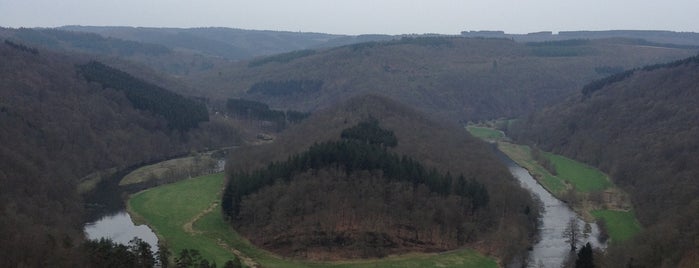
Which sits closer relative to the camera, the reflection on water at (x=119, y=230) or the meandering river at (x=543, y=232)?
the meandering river at (x=543, y=232)

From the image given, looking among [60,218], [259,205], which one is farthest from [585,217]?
[60,218]

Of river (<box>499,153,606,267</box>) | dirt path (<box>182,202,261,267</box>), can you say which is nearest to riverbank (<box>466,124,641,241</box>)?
river (<box>499,153,606,267</box>)

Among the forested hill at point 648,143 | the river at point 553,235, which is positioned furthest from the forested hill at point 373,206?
the forested hill at point 648,143

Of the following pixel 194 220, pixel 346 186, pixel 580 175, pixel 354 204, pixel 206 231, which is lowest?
pixel 580 175

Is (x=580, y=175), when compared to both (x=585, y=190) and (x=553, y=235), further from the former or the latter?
(x=553, y=235)

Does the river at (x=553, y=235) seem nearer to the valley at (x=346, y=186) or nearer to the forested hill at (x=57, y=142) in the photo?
the valley at (x=346, y=186)

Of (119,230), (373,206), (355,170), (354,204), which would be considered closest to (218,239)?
(119,230)

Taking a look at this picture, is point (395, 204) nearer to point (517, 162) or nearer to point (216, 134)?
point (517, 162)

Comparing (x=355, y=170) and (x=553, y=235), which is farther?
(x=553, y=235)
